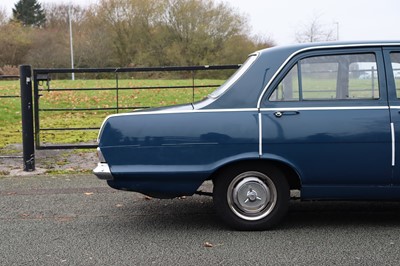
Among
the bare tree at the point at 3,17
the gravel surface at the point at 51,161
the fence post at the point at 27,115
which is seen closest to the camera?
the fence post at the point at 27,115

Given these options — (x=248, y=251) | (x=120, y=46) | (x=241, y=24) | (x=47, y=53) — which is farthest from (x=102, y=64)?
(x=248, y=251)

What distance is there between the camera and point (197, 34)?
49.0 meters

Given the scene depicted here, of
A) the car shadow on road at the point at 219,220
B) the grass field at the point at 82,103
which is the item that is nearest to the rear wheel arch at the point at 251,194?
the car shadow on road at the point at 219,220

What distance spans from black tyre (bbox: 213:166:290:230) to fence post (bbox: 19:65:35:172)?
402 cm

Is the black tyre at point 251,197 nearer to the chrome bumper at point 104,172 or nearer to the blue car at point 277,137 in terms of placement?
A: the blue car at point 277,137

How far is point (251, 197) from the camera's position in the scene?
486 centimetres

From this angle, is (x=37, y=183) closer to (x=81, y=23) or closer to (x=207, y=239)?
(x=207, y=239)

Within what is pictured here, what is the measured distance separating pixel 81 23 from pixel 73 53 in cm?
660

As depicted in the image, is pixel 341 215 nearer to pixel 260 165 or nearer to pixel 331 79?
pixel 260 165

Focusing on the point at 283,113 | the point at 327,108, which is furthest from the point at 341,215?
the point at 283,113

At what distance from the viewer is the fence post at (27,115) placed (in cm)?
775

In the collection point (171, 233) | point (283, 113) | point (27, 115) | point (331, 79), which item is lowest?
point (171, 233)

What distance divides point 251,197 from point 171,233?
0.86m

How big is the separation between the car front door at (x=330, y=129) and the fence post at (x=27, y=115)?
4.35 metres
